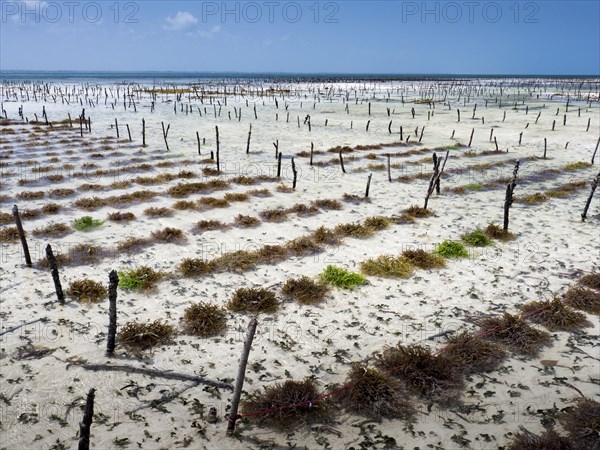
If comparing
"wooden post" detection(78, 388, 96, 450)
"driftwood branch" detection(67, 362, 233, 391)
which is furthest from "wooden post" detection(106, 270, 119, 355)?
"wooden post" detection(78, 388, 96, 450)

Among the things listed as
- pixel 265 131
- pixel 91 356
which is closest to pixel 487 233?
pixel 91 356

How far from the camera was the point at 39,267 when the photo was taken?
9.66m

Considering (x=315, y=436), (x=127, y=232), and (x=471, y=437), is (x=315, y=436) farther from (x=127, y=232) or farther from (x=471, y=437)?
(x=127, y=232)

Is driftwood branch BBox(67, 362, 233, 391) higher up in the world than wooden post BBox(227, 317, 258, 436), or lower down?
lower down

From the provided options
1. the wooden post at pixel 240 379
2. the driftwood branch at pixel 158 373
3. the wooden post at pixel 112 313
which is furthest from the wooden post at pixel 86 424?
the wooden post at pixel 112 313

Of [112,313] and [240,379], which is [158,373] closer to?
[112,313]

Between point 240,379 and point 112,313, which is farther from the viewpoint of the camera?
point 112,313

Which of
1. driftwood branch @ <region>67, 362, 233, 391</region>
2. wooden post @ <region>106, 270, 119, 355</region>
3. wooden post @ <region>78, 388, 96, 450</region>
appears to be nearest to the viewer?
wooden post @ <region>78, 388, 96, 450</region>

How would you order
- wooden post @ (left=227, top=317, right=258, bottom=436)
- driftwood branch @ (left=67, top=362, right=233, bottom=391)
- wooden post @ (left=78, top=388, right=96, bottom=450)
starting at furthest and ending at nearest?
driftwood branch @ (left=67, top=362, right=233, bottom=391)
wooden post @ (left=227, top=317, right=258, bottom=436)
wooden post @ (left=78, top=388, right=96, bottom=450)

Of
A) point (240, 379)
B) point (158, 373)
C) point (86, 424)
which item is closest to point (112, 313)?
point (158, 373)

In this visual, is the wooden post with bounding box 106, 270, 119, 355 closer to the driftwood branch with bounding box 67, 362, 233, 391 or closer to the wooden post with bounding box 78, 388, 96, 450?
the driftwood branch with bounding box 67, 362, 233, 391

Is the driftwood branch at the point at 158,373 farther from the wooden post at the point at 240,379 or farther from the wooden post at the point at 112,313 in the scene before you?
the wooden post at the point at 240,379

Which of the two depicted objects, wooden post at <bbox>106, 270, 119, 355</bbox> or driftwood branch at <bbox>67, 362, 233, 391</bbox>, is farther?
wooden post at <bbox>106, 270, 119, 355</bbox>

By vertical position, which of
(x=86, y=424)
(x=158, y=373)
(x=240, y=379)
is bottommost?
(x=158, y=373)
